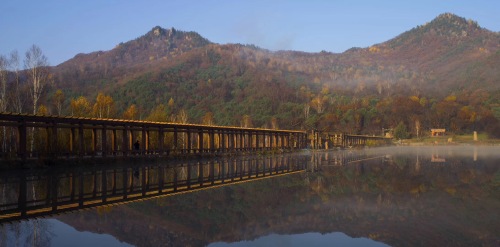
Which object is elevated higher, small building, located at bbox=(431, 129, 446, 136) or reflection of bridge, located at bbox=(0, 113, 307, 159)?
reflection of bridge, located at bbox=(0, 113, 307, 159)

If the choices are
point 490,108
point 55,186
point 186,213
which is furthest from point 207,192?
point 490,108

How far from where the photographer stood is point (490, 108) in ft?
397

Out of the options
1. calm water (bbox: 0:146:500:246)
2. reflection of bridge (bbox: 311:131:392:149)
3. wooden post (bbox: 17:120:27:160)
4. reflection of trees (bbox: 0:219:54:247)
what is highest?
wooden post (bbox: 17:120:27:160)

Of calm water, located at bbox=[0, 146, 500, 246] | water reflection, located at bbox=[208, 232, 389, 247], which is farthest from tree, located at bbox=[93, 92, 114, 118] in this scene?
water reflection, located at bbox=[208, 232, 389, 247]

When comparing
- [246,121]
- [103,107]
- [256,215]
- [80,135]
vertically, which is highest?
[103,107]

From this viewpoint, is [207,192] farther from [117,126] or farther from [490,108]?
[490,108]

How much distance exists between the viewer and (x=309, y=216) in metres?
8.02

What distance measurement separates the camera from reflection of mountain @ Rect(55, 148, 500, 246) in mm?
6477

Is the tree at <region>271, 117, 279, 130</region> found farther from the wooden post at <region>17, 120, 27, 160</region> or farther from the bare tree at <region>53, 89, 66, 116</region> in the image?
the wooden post at <region>17, 120, 27, 160</region>

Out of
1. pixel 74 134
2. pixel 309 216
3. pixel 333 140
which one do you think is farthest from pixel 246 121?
pixel 309 216

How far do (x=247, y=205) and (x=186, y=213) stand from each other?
1.45 metres

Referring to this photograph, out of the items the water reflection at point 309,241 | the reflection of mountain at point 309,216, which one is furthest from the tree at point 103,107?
the water reflection at point 309,241

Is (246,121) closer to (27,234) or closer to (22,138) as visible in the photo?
(22,138)

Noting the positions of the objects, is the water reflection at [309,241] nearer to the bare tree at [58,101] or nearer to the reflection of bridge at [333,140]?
the bare tree at [58,101]
